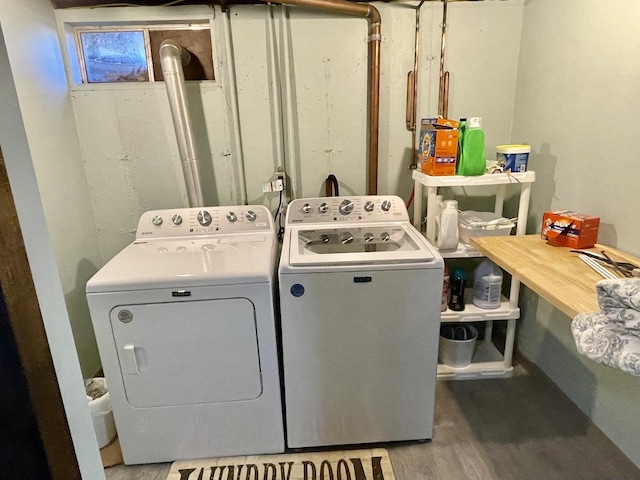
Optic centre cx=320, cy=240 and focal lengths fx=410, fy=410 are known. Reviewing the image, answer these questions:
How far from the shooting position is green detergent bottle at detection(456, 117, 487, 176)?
1.97 metres

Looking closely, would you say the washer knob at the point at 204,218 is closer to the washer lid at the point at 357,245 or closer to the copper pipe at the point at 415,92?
the washer lid at the point at 357,245

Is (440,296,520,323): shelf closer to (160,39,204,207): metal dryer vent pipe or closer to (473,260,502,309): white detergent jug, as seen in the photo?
(473,260,502,309): white detergent jug

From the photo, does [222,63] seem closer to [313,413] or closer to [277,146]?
[277,146]

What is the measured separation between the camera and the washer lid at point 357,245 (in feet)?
5.36

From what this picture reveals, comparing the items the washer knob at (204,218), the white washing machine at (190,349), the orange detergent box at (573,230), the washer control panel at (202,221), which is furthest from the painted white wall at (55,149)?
the orange detergent box at (573,230)

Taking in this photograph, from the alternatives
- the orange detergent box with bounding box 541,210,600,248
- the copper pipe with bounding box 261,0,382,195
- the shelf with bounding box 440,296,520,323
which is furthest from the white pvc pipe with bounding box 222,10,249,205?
the orange detergent box with bounding box 541,210,600,248

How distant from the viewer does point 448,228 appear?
2.03 m

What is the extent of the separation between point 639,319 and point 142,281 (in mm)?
1556

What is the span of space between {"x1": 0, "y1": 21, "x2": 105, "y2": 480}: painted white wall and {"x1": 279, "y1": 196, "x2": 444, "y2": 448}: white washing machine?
0.93 metres

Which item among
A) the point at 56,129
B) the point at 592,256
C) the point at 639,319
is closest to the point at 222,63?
the point at 56,129

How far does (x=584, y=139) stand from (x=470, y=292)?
40.7 inches

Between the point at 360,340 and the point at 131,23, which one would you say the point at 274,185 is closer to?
the point at 360,340

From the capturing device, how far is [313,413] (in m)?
1.81

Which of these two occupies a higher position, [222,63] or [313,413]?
[222,63]
